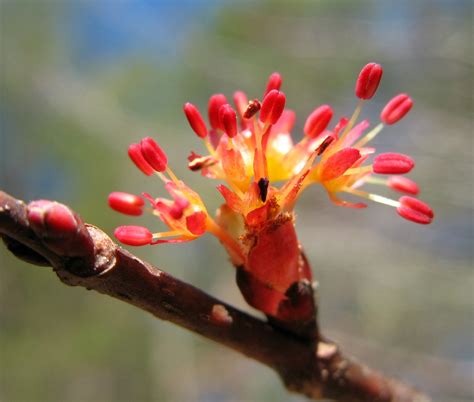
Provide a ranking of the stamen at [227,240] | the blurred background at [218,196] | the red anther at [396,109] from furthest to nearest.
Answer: the blurred background at [218,196]
the red anther at [396,109]
the stamen at [227,240]


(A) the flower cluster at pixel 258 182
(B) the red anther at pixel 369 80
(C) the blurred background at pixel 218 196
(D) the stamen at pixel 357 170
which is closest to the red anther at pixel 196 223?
(A) the flower cluster at pixel 258 182

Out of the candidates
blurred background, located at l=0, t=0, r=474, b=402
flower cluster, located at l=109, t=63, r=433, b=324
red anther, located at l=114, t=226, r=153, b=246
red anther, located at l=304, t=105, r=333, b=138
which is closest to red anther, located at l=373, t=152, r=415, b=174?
flower cluster, located at l=109, t=63, r=433, b=324

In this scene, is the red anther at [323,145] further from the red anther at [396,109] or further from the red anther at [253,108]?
the red anther at [396,109]

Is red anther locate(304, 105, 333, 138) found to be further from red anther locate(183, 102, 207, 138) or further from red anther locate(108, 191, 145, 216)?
red anther locate(108, 191, 145, 216)

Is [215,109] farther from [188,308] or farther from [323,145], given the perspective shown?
[188,308]

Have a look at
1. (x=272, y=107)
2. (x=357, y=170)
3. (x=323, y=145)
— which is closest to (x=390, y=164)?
(x=357, y=170)

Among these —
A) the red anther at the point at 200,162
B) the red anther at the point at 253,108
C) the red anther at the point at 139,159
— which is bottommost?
the red anther at the point at 139,159
